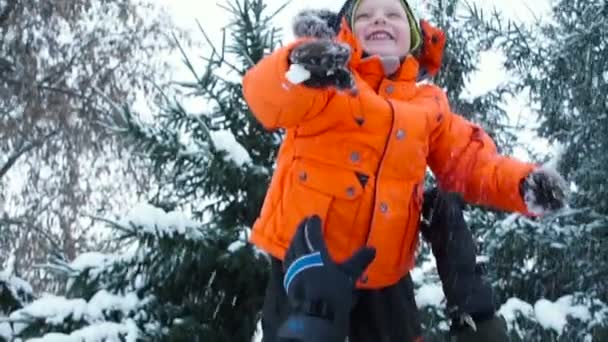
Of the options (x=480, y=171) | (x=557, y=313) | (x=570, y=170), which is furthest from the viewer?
(x=570, y=170)

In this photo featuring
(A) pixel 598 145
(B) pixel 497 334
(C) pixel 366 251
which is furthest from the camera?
(A) pixel 598 145

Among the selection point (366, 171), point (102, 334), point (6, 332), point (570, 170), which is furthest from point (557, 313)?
point (6, 332)

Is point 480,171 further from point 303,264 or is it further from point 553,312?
point 553,312

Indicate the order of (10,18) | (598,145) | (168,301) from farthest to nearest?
(10,18) < (598,145) < (168,301)

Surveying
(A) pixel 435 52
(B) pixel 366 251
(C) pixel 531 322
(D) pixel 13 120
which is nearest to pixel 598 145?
(C) pixel 531 322

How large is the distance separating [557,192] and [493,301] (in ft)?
1.13

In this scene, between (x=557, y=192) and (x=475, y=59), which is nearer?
(x=557, y=192)

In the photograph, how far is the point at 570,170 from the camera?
438cm

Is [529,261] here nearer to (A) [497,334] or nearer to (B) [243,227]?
(B) [243,227]

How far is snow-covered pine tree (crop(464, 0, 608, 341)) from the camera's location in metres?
4.10

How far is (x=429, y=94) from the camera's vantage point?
2.65 meters

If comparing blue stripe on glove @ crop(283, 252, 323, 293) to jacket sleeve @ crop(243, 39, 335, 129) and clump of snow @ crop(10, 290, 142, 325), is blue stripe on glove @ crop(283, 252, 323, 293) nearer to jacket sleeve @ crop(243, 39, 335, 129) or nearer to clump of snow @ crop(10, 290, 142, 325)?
jacket sleeve @ crop(243, 39, 335, 129)

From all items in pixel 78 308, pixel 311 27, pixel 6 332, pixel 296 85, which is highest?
pixel 311 27

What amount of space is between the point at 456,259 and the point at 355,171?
0.39 meters
